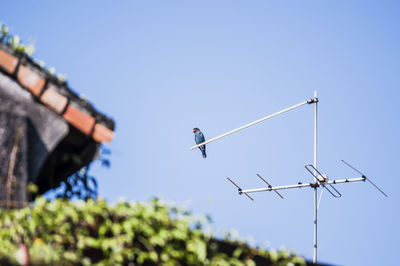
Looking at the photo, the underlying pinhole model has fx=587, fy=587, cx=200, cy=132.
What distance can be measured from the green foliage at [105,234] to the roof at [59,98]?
1.95 ft

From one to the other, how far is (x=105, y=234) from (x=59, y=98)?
1.04 metres

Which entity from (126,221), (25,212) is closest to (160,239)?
(126,221)

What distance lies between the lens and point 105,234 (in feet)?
12.6

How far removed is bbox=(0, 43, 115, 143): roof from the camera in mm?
4152

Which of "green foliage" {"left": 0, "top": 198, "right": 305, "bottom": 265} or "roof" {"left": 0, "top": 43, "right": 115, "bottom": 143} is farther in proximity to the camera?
"roof" {"left": 0, "top": 43, "right": 115, "bottom": 143}

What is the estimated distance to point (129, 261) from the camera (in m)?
3.94

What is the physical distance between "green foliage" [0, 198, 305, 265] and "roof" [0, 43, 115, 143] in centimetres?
59

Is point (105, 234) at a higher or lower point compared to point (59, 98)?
lower

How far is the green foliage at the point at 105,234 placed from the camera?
3.66 metres

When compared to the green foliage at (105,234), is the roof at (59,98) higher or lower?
higher

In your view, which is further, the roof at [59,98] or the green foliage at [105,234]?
the roof at [59,98]

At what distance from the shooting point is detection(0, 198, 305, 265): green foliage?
3.66m

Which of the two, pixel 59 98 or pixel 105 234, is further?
pixel 59 98

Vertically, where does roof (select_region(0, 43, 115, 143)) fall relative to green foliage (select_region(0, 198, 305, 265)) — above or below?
above
